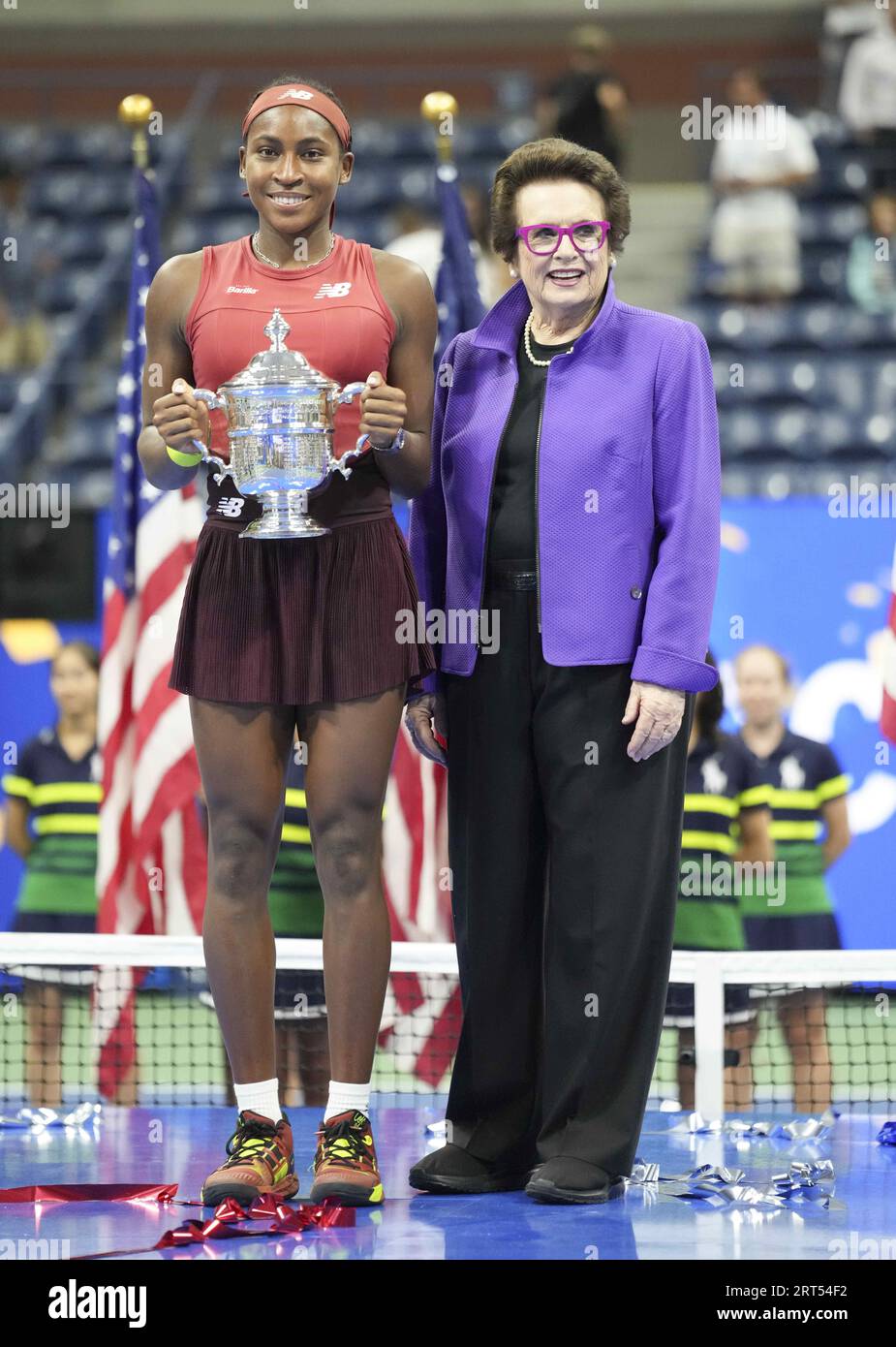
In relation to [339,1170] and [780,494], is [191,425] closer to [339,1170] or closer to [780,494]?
[339,1170]

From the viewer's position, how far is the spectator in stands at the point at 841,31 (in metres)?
11.5

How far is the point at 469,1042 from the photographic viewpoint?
149 inches

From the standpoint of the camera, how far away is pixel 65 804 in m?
6.52

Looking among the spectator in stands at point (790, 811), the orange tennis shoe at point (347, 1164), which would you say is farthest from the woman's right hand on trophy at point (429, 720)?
the spectator in stands at point (790, 811)

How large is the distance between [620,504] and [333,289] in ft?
2.26

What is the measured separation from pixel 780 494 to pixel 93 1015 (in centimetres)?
518

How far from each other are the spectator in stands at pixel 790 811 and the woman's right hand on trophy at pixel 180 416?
339 centimetres

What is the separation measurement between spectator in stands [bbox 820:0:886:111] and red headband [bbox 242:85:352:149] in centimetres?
884

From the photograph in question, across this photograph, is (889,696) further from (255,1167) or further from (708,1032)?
(255,1167)

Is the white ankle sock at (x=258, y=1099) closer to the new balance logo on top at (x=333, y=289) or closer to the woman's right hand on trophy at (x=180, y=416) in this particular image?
the woman's right hand on trophy at (x=180, y=416)

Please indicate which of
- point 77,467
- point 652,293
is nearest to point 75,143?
point 77,467

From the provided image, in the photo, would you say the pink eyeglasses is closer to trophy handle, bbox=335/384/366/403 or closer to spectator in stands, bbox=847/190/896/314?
trophy handle, bbox=335/384/366/403

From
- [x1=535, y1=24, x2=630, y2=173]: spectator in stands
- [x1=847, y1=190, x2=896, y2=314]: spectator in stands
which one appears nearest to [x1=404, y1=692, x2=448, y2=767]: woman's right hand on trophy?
[x1=535, y1=24, x2=630, y2=173]: spectator in stands

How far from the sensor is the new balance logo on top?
3467mm
